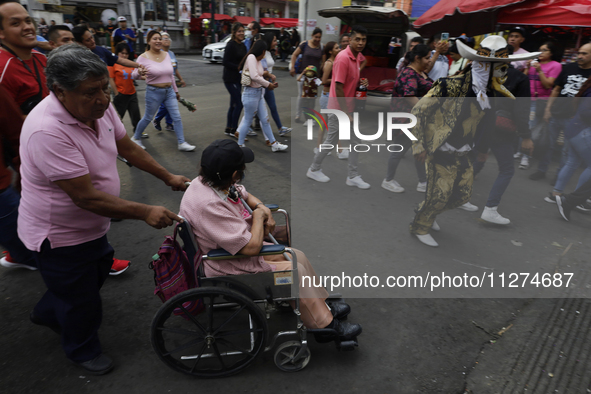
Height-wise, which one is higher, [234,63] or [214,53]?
[234,63]

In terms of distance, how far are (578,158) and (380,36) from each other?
7.49 metres

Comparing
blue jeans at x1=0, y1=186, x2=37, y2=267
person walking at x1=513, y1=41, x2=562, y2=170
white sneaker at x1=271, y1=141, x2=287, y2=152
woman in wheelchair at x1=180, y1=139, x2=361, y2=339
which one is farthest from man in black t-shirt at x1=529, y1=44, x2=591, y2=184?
blue jeans at x1=0, y1=186, x2=37, y2=267

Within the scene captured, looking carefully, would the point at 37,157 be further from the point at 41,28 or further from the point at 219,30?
the point at 219,30

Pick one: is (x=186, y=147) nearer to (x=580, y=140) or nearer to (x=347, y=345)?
(x=347, y=345)

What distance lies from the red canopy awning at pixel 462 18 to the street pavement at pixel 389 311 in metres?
4.06

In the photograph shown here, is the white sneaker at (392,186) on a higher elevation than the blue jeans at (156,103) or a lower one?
lower

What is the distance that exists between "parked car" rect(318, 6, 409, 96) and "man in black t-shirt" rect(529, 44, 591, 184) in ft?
14.6

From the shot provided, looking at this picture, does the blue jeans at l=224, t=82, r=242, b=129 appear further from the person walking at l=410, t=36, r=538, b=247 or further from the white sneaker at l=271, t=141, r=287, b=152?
the person walking at l=410, t=36, r=538, b=247

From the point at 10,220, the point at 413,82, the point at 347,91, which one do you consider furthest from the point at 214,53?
the point at 10,220

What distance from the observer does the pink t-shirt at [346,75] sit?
518 centimetres

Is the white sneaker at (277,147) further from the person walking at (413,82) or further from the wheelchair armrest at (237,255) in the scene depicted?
the wheelchair armrest at (237,255)

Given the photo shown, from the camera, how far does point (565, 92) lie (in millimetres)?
5125

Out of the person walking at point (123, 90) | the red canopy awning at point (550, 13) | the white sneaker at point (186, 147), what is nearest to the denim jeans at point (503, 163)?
the red canopy awning at point (550, 13)

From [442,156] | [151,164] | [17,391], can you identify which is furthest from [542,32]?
[17,391]
